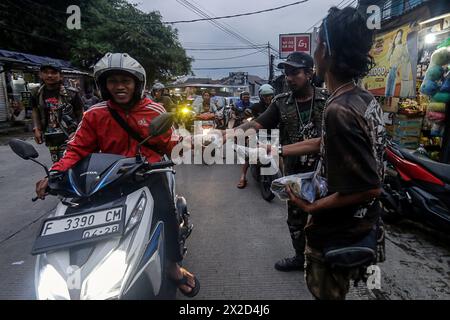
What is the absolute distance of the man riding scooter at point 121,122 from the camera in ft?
7.00

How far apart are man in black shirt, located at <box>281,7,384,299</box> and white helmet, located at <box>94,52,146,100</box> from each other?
3.98 ft

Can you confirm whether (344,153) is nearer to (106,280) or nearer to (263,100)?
(106,280)

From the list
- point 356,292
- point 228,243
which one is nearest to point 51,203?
point 228,243

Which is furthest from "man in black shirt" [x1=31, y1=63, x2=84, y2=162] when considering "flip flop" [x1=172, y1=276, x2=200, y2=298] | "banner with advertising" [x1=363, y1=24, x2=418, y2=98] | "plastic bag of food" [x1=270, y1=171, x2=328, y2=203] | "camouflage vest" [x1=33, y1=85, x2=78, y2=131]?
"banner with advertising" [x1=363, y1=24, x2=418, y2=98]

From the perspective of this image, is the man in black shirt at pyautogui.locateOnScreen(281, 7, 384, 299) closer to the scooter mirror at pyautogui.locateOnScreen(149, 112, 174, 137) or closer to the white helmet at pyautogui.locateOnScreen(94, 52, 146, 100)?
the scooter mirror at pyautogui.locateOnScreen(149, 112, 174, 137)

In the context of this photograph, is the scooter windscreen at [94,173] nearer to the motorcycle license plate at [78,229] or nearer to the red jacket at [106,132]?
the motorcycle license plate at [78,229]

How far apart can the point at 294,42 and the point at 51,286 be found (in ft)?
39.3

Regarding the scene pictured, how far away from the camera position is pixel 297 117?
2676 millimetres

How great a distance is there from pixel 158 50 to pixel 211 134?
63.6 ft

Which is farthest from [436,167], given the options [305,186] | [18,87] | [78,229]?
[18,87]

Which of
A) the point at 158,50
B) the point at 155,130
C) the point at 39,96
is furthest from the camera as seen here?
the point at 158,50

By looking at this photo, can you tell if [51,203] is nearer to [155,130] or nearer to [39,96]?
[39,96]

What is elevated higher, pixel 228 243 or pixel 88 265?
pixel 88 265

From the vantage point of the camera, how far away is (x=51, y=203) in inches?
184
